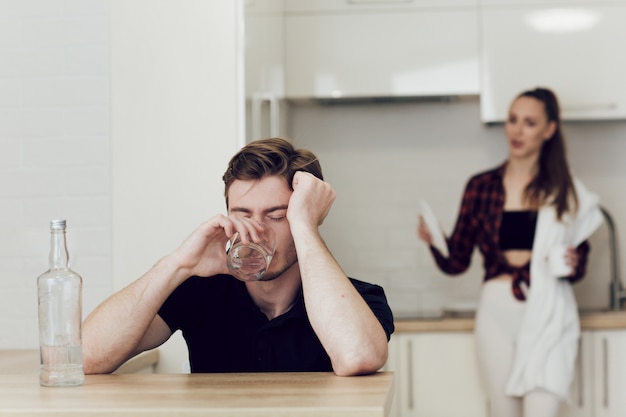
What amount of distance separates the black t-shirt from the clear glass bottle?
0.45 m

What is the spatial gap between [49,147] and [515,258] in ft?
6.29

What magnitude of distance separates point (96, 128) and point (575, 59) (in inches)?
86.8

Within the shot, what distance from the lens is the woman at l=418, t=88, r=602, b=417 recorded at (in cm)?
360

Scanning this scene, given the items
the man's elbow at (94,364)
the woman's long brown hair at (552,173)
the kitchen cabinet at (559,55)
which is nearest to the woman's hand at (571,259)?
the woman's long brown hair at (552,173)

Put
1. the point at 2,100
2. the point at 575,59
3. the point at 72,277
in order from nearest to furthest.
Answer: the point at 72,277 < the point at 2,100 < the point at 575,59

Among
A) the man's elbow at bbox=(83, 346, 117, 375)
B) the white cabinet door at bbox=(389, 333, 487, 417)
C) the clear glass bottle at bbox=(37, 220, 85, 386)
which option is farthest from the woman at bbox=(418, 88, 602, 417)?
the clear glass bottle at bbox=(37, 220, 85, 386)

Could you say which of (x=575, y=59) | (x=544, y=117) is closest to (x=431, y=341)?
(x=544, y=117)

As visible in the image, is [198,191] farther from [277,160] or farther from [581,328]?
[581,328]

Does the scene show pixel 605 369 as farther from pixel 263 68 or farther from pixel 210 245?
pixel 210 245

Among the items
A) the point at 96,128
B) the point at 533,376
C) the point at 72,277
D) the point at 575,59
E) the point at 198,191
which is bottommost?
the point at 533,376

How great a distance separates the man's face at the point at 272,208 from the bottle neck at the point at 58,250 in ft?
1.57

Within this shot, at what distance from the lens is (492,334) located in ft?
12.2

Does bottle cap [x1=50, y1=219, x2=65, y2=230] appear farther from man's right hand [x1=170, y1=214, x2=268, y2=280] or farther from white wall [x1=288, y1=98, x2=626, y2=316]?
white wall [x1=288, y1=98, x2=626, y2=316]

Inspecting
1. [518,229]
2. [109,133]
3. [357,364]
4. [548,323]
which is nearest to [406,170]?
[518,229]
